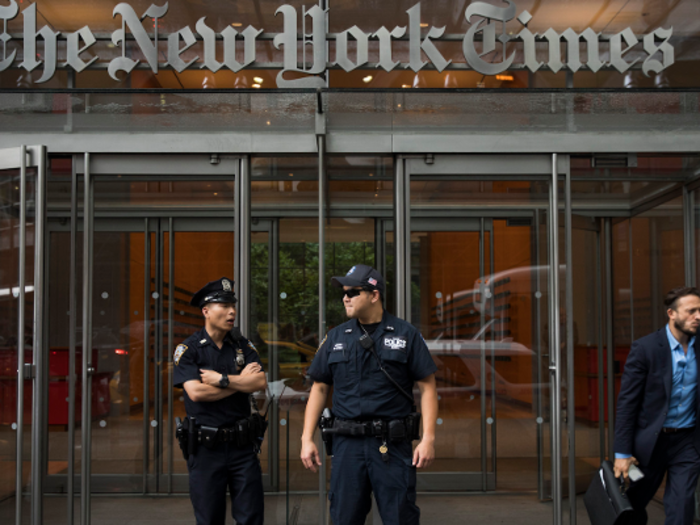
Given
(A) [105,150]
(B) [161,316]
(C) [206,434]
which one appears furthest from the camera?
(B) [161,316]

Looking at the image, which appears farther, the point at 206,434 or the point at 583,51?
the point at 583,51

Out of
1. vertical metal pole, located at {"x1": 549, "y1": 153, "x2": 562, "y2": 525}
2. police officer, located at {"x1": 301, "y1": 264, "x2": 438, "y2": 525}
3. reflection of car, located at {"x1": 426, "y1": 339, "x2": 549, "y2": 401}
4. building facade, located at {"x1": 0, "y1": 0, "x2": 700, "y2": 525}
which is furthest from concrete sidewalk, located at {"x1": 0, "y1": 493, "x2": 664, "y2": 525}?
police officer, located at {"x1": 301, "y1": 264, "x2": 438, "y2": 525}

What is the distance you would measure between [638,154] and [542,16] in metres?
1.34

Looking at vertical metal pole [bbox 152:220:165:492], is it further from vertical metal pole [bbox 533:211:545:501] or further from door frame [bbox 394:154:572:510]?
vertical metal pole [bbox 533:211:545:501]

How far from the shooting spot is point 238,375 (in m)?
4.21

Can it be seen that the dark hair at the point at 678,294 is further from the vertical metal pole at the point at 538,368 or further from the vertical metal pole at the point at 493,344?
the vertical metal pole at the point at 493,344

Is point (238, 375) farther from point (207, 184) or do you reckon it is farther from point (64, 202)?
point (64, 202)

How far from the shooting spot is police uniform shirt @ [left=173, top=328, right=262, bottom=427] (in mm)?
4148

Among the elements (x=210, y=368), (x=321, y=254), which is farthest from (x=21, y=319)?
(x=321, y=254)

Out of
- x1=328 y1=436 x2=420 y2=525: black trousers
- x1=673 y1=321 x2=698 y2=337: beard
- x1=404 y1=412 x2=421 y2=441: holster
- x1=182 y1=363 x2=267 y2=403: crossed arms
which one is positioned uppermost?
x1=673 y1=321 x2=698 y2=337: beard

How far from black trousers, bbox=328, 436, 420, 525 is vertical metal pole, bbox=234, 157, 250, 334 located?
5.87 ft

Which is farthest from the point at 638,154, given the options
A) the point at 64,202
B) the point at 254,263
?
the point at 64,202

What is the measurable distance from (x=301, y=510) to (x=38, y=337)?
92.3 inches

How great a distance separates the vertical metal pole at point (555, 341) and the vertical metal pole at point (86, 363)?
11.6ft
